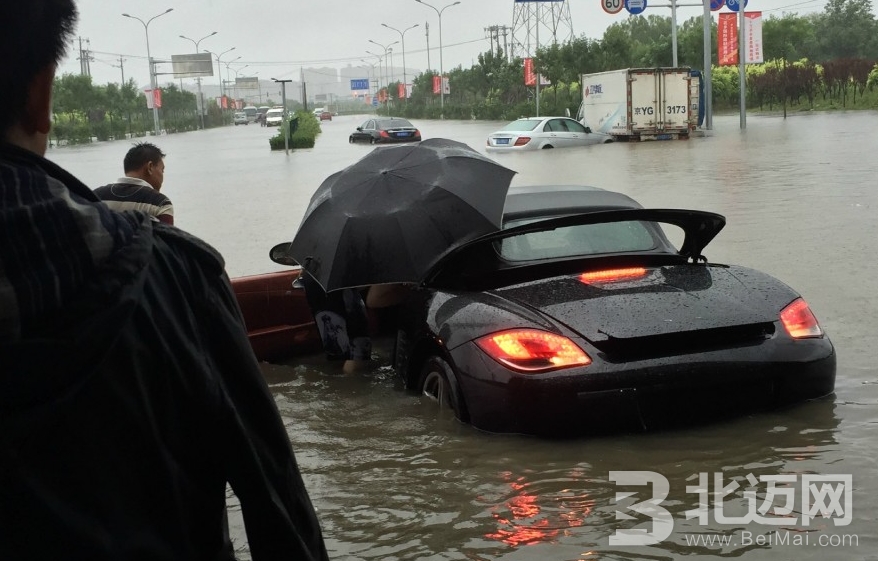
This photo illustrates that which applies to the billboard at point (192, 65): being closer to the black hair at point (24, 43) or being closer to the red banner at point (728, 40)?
the red banner at point (728, 40)

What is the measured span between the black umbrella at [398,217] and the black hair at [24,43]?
164 inches

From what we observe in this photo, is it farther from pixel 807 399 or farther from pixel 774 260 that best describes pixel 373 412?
pixel 774 260

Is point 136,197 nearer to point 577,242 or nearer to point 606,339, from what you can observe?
point 577,242

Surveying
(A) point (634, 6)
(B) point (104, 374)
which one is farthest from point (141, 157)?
(A) point (634, 6)

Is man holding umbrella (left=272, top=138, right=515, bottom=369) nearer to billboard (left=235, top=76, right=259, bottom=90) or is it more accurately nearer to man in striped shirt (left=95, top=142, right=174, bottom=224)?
man in striped shirt (left=95, top=142, right=174, bottom=224)

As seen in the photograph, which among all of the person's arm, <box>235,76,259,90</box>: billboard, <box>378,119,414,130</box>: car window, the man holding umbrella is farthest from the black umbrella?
<box>235,76,259,90</box>: billboard

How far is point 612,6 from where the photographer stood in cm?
4434

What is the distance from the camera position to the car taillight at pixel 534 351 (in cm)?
444

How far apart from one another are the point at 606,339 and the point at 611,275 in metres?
0.66

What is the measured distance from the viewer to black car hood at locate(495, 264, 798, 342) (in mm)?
4480

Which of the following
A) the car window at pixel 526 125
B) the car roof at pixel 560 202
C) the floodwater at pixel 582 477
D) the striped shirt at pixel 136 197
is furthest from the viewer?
the car window at pixel 526 125

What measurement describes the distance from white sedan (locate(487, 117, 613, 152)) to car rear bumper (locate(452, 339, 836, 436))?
27799 millimetres

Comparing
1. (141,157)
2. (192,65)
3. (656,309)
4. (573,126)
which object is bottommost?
(656,309)

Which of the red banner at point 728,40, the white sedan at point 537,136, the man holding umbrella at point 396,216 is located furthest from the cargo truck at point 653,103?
the man holding umbrella at point 396,216
